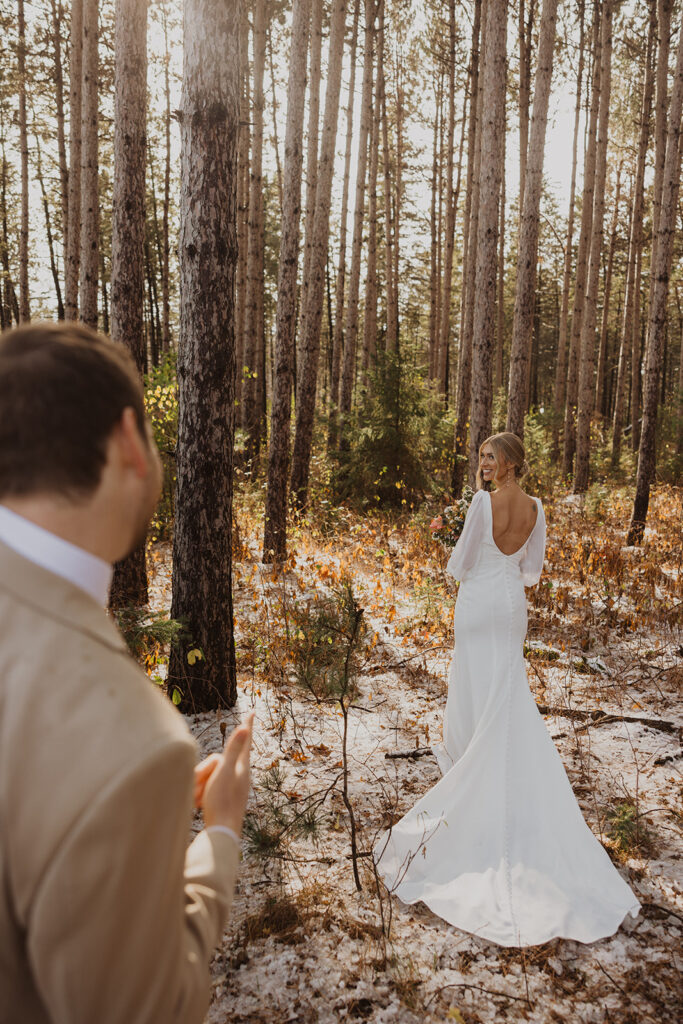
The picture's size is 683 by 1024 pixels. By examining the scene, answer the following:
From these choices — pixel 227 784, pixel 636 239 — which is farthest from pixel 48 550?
pixel 636 239

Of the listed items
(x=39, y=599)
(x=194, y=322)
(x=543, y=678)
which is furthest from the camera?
(x=543, y=678)

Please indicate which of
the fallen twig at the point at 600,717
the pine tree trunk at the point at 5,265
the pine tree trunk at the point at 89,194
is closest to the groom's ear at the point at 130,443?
the fallen twig at the point at 600,717

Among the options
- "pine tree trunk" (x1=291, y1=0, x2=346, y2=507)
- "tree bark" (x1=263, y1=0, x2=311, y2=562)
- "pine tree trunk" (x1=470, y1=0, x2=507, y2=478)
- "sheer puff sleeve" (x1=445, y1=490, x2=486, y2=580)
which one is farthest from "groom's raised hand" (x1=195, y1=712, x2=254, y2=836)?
"pine tree trunk" (x1=291, y1=0, x2=346, y2=507)

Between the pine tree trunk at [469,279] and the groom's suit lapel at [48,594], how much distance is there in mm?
11467

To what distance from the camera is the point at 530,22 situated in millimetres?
14516

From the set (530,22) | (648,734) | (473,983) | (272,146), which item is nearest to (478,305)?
(648,734)

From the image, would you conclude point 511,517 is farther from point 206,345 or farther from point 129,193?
point 129,193

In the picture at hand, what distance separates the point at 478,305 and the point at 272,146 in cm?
1873

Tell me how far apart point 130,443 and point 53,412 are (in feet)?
0.39

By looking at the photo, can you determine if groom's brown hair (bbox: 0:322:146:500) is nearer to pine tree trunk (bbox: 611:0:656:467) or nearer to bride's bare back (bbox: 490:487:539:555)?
bride's bare back (bbox: 490:487:539:555)

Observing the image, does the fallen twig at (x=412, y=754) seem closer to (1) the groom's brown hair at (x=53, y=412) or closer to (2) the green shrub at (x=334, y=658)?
(2) the green shrub at (x=334, y=658)

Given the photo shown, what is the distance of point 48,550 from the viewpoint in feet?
3.05

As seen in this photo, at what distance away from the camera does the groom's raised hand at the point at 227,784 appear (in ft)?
3.96

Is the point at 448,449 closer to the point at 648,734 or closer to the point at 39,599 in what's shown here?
the point at 648,734
